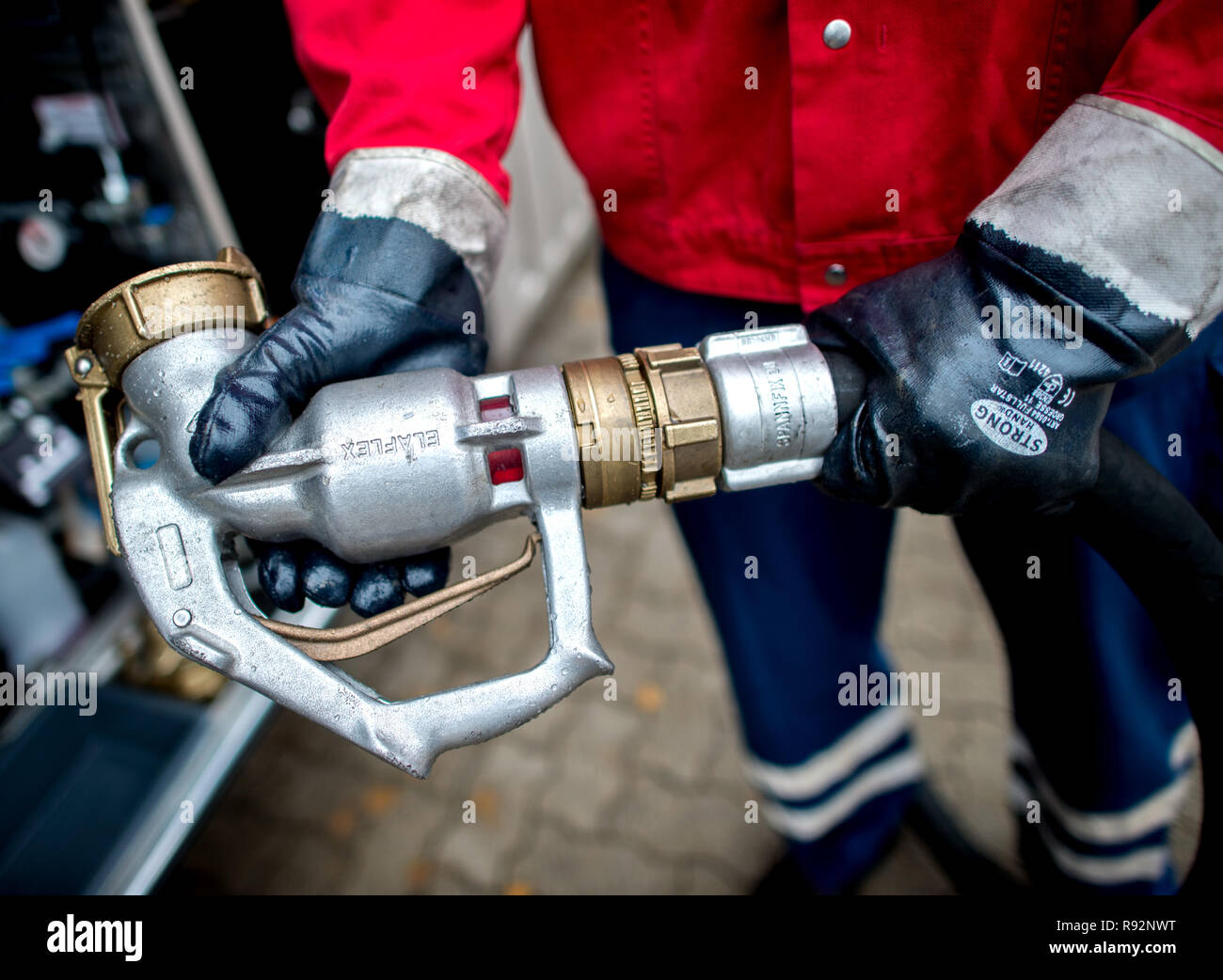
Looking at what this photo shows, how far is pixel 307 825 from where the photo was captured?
2.16 m

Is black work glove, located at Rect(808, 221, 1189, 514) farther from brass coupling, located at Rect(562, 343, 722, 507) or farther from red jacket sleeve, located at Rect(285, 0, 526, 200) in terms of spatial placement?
red jacket sleeve, located at Rect(285, 0, 526, 200)

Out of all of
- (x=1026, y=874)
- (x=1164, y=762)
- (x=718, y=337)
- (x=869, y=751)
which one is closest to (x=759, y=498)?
(x=718, y=337)

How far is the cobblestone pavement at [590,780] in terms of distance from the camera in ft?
6.72

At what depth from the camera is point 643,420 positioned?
91cm

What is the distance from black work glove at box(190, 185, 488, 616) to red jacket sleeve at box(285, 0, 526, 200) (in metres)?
0.14

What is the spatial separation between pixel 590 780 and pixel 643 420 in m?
1.60

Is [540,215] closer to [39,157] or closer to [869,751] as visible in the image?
[39,157]

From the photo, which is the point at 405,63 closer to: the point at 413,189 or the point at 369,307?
the point at 413,189

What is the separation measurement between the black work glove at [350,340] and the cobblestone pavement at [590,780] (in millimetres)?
1250
